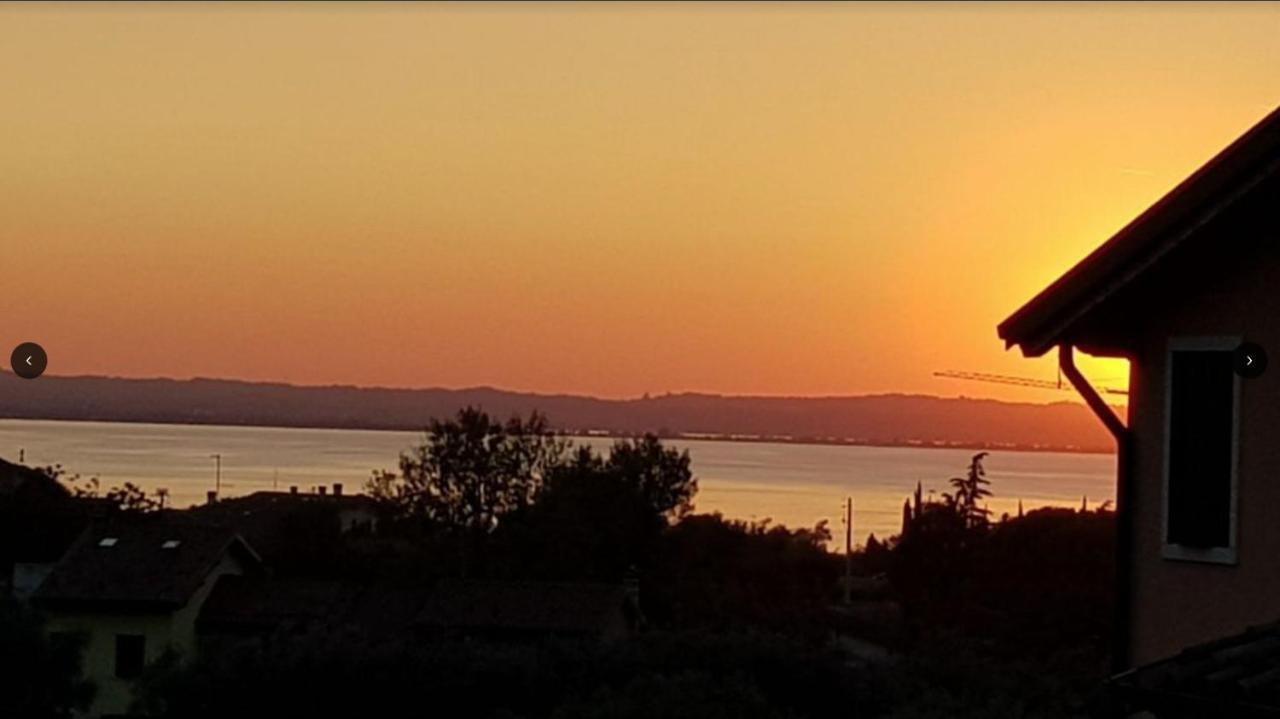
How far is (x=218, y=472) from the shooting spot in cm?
7494

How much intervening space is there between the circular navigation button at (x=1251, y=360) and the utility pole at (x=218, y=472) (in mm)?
62876

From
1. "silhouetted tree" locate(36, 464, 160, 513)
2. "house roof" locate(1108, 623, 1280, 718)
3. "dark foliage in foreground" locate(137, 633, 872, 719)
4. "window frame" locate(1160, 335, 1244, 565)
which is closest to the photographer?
"house roof" locate(1108, 623, 1280, 718)

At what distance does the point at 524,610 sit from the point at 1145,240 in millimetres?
30668

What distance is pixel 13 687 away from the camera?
74.1 feet

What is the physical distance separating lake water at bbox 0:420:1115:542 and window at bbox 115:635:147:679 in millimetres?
4577

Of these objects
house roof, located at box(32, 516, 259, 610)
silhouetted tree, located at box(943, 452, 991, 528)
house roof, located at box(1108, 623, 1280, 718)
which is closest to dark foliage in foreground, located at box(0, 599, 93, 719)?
house roof, located at box(32, 516, 259, 610)

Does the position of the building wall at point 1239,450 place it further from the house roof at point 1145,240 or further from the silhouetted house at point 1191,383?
the house roof at point 1145,240

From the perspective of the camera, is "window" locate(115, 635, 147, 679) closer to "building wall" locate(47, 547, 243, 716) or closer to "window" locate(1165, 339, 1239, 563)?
"building wall" locate(47, 547, 243, 716)

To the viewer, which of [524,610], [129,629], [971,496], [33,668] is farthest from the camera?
[971,496]

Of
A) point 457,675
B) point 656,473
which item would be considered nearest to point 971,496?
point 656,473

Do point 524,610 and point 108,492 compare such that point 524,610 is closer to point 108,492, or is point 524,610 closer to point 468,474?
point 108,492

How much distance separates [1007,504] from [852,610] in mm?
9399

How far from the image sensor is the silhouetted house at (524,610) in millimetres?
38250

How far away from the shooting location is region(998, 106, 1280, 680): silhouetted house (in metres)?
9.39
